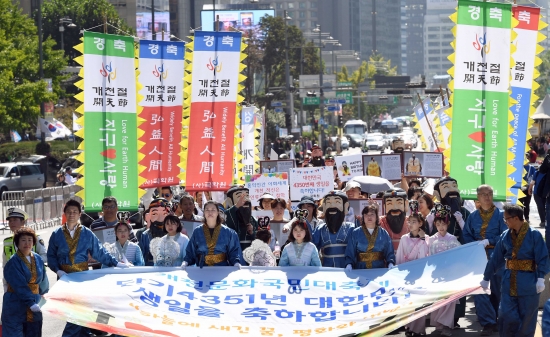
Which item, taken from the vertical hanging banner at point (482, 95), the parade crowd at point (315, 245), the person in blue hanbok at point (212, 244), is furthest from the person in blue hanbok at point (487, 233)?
the person in blue hanbok at point (212, 244)

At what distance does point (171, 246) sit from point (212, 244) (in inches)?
25.3

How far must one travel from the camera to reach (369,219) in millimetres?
10938

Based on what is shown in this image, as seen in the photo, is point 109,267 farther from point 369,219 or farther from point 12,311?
point 369,219

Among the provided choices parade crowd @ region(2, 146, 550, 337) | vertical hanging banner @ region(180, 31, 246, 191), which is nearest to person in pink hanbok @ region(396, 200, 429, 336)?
parade crowd @ region(2, 146, 550, 337)

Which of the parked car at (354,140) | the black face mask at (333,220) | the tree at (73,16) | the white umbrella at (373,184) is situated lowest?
the parked car at (354,140)

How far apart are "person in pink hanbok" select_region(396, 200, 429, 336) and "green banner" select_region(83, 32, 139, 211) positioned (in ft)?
14.8

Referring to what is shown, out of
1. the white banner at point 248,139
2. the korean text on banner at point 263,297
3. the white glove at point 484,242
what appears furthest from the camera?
the white banner at point 248,139

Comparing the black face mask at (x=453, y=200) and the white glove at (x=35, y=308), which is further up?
the black face mask at (x=453, y=200)

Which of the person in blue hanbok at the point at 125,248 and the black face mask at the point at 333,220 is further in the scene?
the black face mask at the point at 333,220

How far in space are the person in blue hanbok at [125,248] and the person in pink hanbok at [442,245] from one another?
10.5 ft

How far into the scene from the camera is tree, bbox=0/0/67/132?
132 ft

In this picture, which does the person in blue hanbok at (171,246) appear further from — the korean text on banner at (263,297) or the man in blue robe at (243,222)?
the man in blue robe at (243,222)

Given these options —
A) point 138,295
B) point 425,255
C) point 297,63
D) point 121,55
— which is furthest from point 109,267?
point 297,63

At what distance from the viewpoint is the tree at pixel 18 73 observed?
4022 centimetres
